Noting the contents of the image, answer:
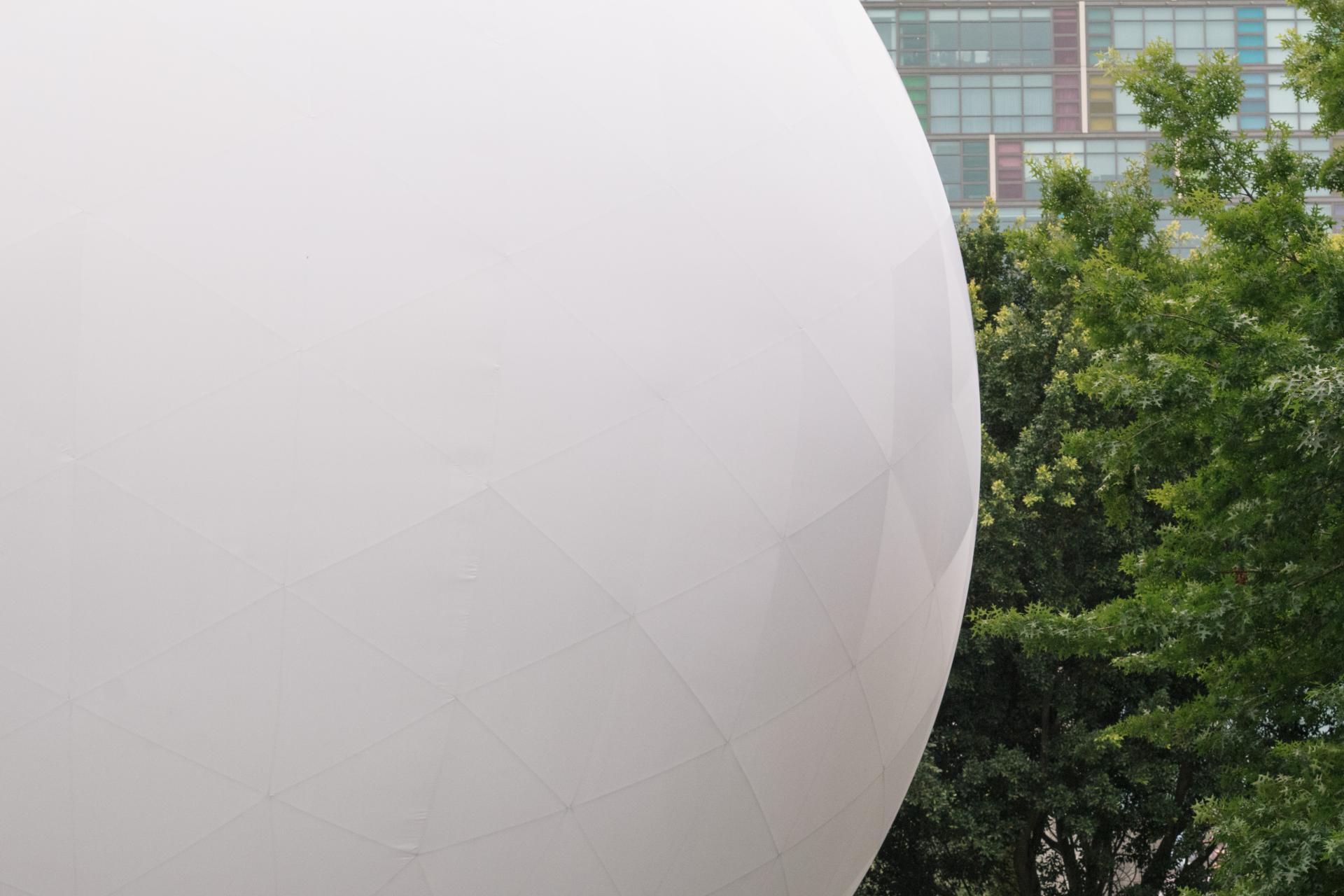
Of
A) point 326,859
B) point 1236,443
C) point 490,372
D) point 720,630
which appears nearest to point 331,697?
point 326,859

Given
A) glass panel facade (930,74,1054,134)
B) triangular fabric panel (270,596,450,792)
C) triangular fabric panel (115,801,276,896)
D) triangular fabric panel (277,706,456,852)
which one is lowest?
triangular fabric panel (115,801,276,896)

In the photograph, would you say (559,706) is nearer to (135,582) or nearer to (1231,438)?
(135,582)

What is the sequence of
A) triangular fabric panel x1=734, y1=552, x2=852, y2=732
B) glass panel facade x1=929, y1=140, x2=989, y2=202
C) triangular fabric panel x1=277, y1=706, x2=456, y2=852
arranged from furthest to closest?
glass panel facade x1=929, y1=140, x2=989, y2=202 → triangular fabric panel x1=734, y1=552, x2=852, y2=732 → triangular fabric panel x1=277, y1=706, x2=456, y2=852

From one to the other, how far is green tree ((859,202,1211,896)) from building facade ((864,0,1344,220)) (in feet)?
253

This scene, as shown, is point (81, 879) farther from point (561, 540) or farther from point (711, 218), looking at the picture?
point (711, 218)

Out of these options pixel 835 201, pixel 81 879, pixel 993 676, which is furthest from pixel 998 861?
pixel 81 879

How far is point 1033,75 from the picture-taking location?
360 ft

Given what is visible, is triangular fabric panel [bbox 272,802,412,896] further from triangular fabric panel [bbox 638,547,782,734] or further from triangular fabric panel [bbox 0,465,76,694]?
triangular fabric panel [bbox 638,547,782,734]

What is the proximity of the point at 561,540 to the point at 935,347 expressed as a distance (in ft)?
20.4

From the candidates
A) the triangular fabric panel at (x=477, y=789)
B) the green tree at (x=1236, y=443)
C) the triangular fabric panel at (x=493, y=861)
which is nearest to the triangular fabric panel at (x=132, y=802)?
the triangular fabric panel at (x=477, y=789)

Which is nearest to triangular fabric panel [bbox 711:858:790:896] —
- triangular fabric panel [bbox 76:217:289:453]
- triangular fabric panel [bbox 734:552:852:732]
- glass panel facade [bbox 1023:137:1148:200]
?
triangular fabric panel [bbox 734:552:852:732]

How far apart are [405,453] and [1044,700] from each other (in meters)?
22.6

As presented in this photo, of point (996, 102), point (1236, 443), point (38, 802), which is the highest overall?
point (996, 102)

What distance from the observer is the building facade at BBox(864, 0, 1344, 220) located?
352ft
